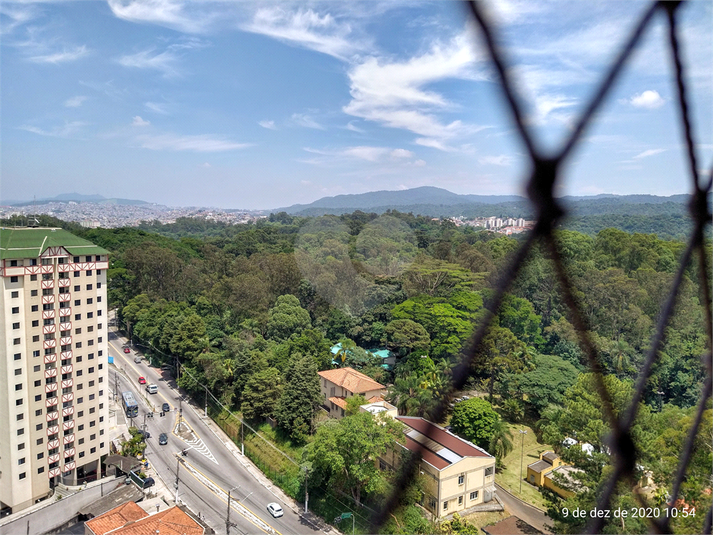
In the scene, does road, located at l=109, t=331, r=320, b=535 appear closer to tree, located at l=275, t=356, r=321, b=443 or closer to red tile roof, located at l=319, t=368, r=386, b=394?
tree, located at l=275, t=356, r=321, b=443

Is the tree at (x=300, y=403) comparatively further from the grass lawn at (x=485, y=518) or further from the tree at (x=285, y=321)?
the grass lawn at (x=485, y=518)

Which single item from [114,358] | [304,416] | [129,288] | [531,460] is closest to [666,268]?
[531,460]

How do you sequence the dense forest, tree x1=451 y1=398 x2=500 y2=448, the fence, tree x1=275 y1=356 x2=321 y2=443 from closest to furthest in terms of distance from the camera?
the fence < the dense forest < tree x1=451 y1=398 x2=500 y2=448 < tree x1=275 y1=356 x2=321 y2=443

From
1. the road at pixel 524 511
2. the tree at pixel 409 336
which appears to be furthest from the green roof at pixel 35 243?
the road at pixel 524 511

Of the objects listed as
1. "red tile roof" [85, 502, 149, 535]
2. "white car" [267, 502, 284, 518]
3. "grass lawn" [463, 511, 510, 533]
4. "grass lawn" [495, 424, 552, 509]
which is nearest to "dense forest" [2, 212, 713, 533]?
"grass lawn" [495, 424, 552, 509]

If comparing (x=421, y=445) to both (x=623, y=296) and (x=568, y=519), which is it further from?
(x=623, y=296)

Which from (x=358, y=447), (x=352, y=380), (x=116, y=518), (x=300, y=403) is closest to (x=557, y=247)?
(x=358, y=447)
